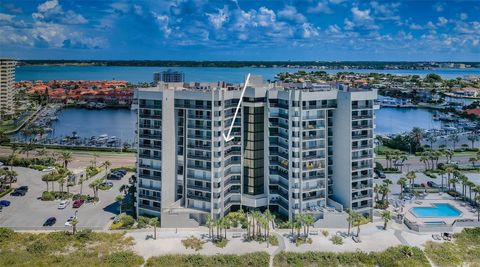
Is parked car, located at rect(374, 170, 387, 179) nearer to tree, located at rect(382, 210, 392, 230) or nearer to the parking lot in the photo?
tree, located at rect(382, 210, 392, 230)

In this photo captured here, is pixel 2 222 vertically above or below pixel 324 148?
below

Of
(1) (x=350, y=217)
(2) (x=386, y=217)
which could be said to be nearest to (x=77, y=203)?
(1) (x=350, y=217)

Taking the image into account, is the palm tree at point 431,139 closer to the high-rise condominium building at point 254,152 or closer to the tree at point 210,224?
the high-rise condominium building at point 254,152

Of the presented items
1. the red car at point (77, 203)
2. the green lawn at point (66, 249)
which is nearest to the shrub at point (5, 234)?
the green lawn at point (66, 249)

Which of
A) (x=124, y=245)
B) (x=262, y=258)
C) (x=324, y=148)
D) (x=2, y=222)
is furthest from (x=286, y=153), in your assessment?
(x=2, y=222)

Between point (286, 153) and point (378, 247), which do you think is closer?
point (378, 247)

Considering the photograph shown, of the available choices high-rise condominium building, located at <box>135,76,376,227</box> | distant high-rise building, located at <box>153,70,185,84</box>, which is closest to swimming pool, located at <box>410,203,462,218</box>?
high-rise condominium building, located at <box>135,76,376,227</box>

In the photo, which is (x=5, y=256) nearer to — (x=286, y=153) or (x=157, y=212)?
(x=157, y=212)
